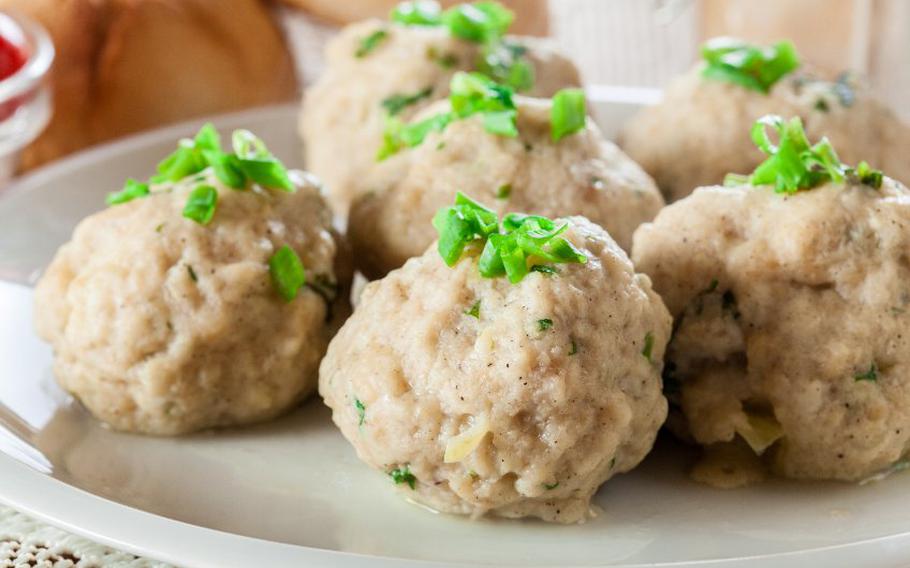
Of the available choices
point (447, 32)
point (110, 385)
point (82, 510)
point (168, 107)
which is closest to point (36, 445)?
point (110, 385)

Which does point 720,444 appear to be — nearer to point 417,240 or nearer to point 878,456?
point 878,456

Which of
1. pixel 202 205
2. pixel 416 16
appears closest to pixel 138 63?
pixel 416 16

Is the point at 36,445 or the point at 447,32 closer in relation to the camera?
the point at 36,445

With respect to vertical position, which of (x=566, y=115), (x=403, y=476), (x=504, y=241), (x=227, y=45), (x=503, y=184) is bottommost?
(x=227, y=45)

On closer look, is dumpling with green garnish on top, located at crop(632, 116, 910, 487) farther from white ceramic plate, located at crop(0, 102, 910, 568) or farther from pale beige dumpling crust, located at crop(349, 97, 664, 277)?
pale beige dumpling crust, located at crop(349, 97, 664, 277)

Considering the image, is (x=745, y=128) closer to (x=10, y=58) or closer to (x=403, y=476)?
(x=403, y=476)

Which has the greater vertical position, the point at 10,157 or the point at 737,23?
the point at 10,157

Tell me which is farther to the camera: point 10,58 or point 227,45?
point 227,45
